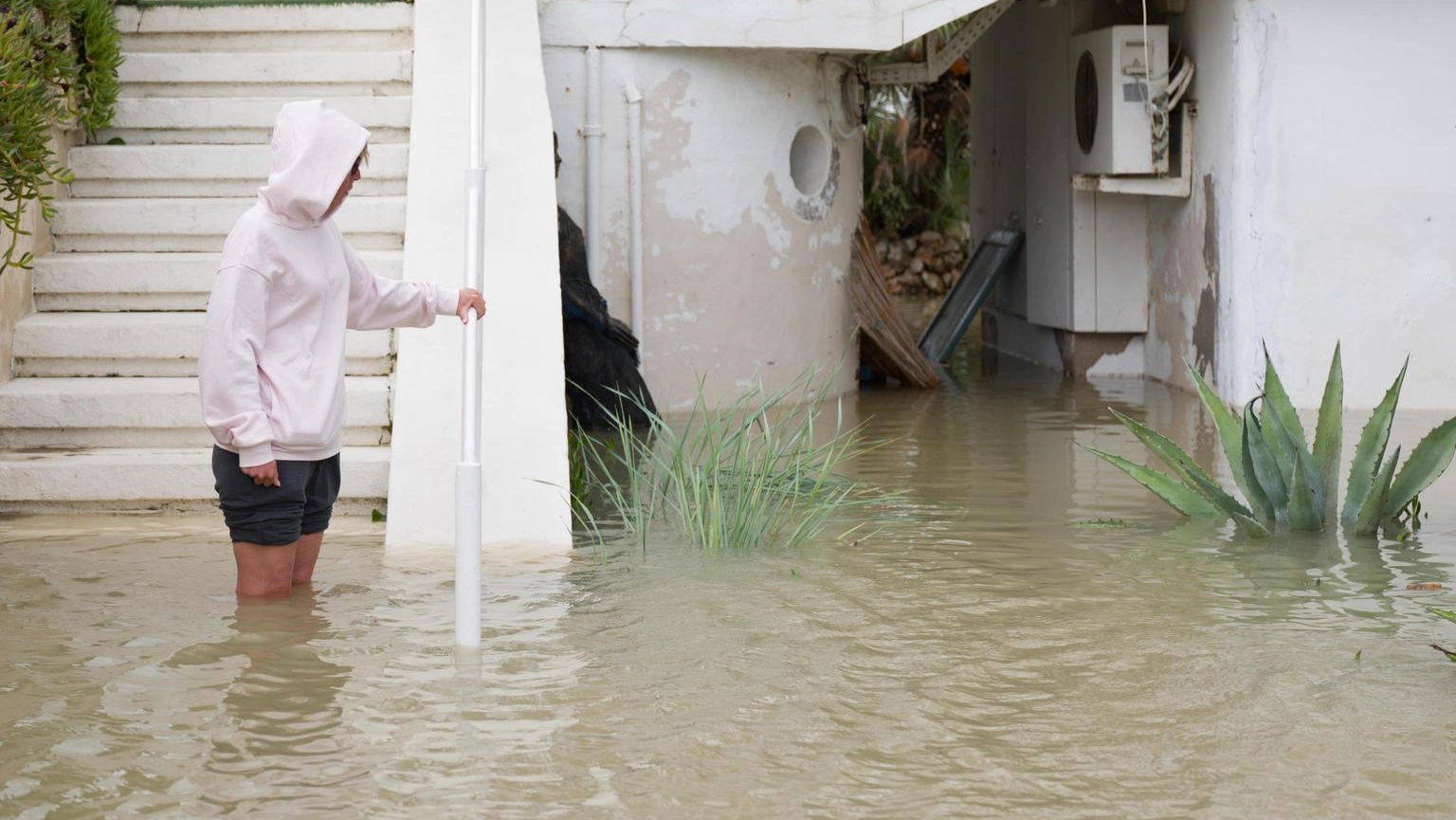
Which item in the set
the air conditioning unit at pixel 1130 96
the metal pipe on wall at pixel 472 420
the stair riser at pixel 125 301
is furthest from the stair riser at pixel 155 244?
the air conditioning unit at pixel 1130 96

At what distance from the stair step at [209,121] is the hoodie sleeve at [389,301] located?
3350 millimetres

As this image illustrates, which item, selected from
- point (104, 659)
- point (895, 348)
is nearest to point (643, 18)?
point (895, 348)

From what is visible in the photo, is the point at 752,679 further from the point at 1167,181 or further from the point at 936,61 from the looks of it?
the point at 936,61

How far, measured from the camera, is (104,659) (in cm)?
475

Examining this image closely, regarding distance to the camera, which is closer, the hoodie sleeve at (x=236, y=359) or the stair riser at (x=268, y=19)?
the hoodie sleeve at (x=236, y=359)

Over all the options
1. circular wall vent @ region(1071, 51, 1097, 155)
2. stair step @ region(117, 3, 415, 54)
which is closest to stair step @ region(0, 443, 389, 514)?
stair step @ region(117, 3, 415, 54)

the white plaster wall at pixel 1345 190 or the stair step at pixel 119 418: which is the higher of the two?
the white plaster wall at pixel 1345 190

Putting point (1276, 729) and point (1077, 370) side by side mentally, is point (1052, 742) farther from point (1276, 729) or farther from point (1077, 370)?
point (1077, 370)

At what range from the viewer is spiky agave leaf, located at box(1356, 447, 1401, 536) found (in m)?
6.46

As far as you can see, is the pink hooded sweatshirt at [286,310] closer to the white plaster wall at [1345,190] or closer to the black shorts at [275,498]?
the black shorts at [275,498]

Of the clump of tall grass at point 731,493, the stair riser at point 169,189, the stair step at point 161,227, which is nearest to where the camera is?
the clump of tall grass at point 731,493

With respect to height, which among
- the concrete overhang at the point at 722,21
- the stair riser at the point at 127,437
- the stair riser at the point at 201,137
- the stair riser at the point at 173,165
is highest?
the concrete overhang at the point at 722,21

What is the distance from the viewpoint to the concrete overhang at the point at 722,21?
34.0 ft

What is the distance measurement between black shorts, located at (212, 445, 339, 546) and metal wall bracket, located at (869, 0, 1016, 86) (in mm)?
8038
